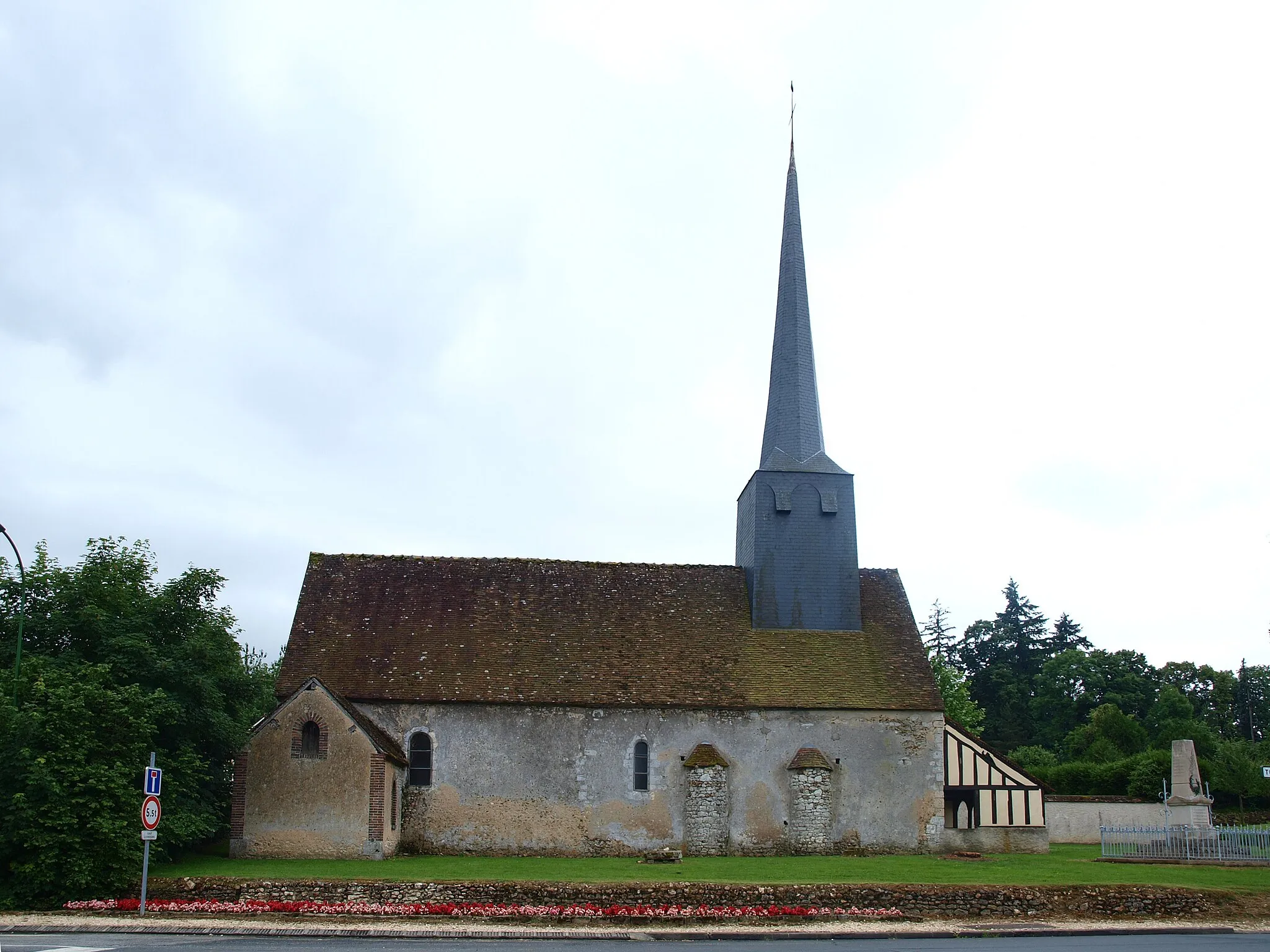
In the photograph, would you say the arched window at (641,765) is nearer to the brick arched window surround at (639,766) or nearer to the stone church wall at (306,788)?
the brick arched window surround at (639,766)

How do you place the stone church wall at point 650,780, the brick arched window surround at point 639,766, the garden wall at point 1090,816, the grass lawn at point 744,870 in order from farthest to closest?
the garden wall at point 1090,816 → the brick arched window surround at point 639,766 → the stone church wall at point 650,780 → the grass lawn at point 744,870

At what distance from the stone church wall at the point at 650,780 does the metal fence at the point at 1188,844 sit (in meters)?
4.30

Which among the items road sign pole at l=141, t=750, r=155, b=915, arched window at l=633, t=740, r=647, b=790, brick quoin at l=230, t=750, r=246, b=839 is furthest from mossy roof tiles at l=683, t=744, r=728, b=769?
road sign pole at l=141, t=750, r=155, b=915

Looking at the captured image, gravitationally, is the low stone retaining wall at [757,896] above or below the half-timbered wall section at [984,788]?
below

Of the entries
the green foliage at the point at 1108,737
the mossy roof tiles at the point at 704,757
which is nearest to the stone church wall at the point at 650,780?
the mossy roof tiles at the point at 704,757

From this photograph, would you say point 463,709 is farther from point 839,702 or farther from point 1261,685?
point 1261,685

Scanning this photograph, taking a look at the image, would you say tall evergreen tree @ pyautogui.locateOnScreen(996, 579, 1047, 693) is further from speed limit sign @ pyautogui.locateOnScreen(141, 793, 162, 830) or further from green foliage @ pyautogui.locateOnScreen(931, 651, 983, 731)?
speed limit sign @ pyautogui.locateOnScreen(141, 793, 162, 830)

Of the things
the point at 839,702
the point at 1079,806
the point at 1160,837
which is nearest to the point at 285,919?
the point at 839,702

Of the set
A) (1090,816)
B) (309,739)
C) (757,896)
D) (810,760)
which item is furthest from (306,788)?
(1090,816)

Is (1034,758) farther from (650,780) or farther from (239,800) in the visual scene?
(239,800)

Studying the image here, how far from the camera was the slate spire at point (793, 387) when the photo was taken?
31453 mm

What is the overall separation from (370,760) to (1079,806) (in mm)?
24527

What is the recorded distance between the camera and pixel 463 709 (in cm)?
2677

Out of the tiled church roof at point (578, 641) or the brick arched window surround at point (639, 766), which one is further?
the tiled church roof at point (578, 641)
